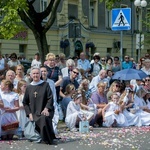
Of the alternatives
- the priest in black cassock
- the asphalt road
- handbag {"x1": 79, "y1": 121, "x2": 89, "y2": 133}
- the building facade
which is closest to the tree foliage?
the asphalt road

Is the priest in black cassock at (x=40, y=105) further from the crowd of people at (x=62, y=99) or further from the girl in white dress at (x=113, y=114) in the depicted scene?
the girl in white dress at (x=113, y=114)

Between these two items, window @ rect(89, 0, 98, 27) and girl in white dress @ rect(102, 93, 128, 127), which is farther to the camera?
window @ rect(89, 0, 98, 27)

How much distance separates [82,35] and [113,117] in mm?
28227

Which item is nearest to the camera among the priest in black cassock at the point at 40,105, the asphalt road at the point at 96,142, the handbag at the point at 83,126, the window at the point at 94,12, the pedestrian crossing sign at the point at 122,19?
the asphalt road at the point at 96,142

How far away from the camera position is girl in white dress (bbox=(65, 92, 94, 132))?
14.4 metres

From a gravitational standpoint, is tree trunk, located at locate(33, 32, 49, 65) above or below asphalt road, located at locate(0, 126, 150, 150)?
above

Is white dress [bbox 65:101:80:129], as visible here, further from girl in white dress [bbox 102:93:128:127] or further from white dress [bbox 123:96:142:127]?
white dress [bbox 123:96:142:127]

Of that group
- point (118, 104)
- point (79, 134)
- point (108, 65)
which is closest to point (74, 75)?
point (118, 104)

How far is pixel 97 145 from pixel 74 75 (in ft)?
14.1

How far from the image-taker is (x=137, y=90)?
16.7m

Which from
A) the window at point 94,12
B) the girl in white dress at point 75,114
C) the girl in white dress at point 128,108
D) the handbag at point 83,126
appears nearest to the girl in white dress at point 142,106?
the girl in white dress at point 128,108

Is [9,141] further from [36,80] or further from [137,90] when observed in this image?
[137,90]

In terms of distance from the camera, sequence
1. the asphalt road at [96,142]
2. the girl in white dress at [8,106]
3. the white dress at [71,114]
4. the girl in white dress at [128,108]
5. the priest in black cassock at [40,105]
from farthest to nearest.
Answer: the girl in white dress at [128,108]
the white dress at [71,114]
the girl in white dress at [8,106]
the priest in black cassock at [40,105]
the asphalt road at [96,142]

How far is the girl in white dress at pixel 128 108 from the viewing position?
629 inches
